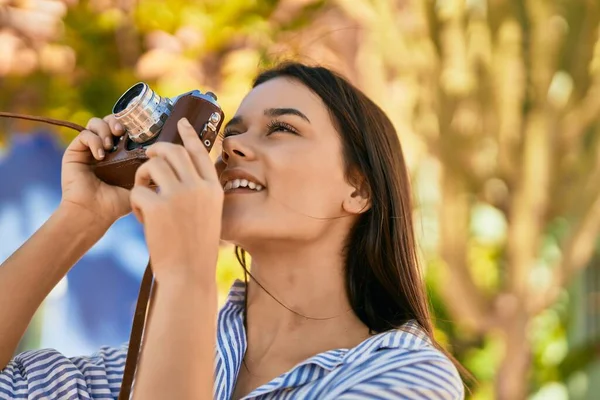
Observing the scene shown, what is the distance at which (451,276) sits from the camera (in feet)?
17.4

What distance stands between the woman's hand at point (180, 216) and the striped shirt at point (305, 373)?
0.35 meters

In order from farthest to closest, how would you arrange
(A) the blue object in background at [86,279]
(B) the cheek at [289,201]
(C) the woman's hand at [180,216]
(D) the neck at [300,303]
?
(A) the blue object in background at [86,279] → (D) the neck at [300,303] → (B) the cheek at [289,201] → (C) the woman's hand at [180,216]

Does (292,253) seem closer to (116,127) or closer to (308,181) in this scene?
(308,181)

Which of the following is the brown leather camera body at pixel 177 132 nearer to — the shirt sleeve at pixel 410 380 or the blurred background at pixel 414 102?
the shirt sleeve at pixel 410 380

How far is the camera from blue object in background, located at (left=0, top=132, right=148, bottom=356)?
134 inches

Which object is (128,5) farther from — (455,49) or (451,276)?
(451,276)

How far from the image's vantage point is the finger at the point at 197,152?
1.41m

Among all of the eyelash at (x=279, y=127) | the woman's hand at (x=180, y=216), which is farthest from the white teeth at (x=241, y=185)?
the woman's hand at (x=180, y=216)

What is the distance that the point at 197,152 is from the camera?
1.43 m

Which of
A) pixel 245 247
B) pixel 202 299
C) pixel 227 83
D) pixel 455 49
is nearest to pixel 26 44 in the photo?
pixel 227 83

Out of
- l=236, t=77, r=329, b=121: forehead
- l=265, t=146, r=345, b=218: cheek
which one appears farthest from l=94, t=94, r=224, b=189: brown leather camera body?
l=236, t=77, r=329, b=121: forehead

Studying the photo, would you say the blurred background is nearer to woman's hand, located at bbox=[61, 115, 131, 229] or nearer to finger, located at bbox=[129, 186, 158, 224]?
woman's hand, located at bbox=[61, 115, 131, 229]

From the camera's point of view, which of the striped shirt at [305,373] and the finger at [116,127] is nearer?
the striped shirt at [305,373]

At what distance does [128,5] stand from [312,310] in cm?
277
